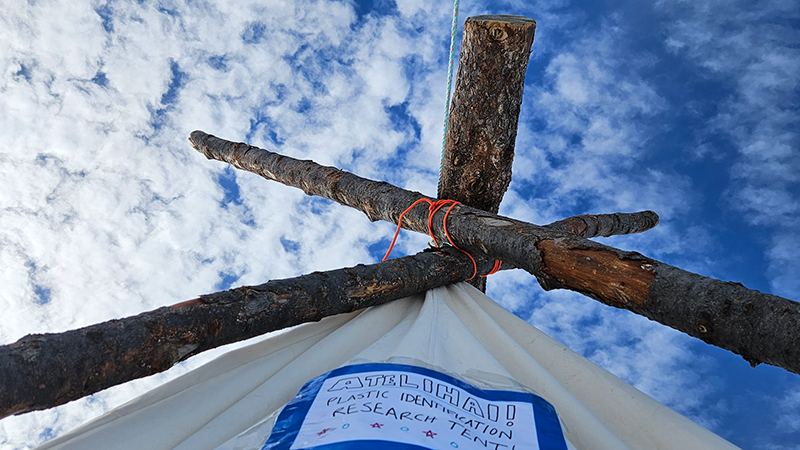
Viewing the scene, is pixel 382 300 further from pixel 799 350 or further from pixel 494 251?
pixel 799 350

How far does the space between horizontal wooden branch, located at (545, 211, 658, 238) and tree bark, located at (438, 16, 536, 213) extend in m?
0.60

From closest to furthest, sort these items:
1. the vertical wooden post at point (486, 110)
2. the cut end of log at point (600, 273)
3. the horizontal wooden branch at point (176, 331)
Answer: the horizontal wooden branch at point (176, 331) < the cut end of log at point (600, 273) < the vertical wooden post at point (486, 110)

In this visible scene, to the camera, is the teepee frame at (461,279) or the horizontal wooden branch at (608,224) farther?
the horizontal wooden branch at (608,224)

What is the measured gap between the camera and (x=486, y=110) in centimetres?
254

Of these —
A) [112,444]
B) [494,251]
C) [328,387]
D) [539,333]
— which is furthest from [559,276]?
[112,444]

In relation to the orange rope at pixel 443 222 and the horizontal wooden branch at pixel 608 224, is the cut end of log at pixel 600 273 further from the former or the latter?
the horizontal wooden branch at pixel 608 224

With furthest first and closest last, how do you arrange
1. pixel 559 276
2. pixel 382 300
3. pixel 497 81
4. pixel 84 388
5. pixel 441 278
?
pixel 497 81 < pixel 441 278 < pixel 382 300 < pixel 559 276 < pixel 84 388

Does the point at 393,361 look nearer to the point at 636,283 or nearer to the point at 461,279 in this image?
the point at 636,283

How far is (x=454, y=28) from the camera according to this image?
2.38 metres

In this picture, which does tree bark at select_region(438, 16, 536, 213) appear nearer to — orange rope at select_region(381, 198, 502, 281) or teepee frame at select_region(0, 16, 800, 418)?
teepee frame at select_region(0, 16, 800, 418)

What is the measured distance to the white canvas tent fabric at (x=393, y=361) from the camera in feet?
4.35

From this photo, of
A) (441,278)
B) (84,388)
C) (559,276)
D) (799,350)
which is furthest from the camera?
(441,278)

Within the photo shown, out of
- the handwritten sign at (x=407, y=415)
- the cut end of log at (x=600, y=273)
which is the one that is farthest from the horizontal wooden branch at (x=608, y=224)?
the handwritten sign at (x=407, y=415)

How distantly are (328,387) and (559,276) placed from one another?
941 millimetres
